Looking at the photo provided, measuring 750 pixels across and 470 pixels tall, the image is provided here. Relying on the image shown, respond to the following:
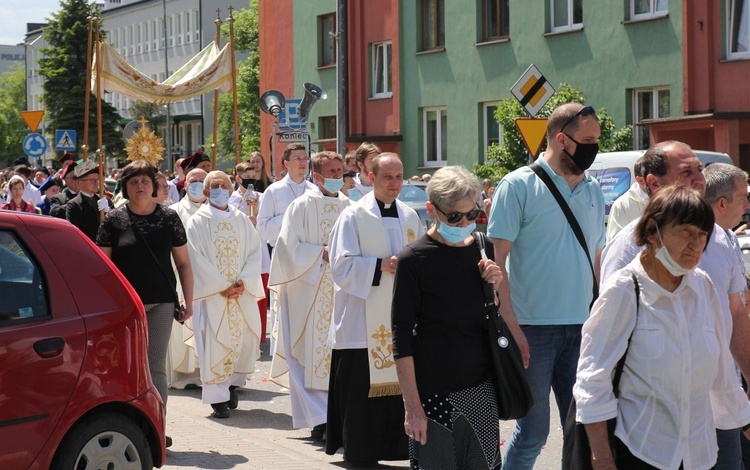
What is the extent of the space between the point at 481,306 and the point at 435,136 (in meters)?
29.8

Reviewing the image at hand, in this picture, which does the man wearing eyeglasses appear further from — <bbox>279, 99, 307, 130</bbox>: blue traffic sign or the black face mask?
<bbox>279, 99, 307, 130</bbox>: blue traffic sign

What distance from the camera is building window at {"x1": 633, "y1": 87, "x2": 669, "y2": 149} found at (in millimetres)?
27188

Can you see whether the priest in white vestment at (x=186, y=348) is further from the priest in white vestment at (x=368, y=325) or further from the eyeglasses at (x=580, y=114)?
the eyeglasses at (x=580, y=114)

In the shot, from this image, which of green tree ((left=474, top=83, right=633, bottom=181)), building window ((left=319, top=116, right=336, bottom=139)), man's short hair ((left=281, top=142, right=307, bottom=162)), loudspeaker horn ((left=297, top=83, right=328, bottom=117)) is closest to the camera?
man's short hair ((left=281, top=142, right=307, bottom=162))

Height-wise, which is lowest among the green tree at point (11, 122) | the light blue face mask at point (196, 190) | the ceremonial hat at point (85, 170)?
the light blue face mask at point (196, 190)

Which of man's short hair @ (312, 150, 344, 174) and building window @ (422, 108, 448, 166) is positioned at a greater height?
building window @ (422, 108, 448, 166)

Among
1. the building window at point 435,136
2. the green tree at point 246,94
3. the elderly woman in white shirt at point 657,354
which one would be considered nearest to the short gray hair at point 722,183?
the elderly woman in white shirt at point 657,354

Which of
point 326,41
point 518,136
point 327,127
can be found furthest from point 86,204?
point 326,41

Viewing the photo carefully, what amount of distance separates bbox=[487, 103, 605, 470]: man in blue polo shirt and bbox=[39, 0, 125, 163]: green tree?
67.3 m

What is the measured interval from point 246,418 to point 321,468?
2.45m

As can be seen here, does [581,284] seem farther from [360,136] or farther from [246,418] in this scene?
[360,136]

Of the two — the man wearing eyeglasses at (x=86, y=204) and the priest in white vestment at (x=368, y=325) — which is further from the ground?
the man wearing eyeglasses at (x=86, y=204)

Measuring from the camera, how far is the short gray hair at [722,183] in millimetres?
6082

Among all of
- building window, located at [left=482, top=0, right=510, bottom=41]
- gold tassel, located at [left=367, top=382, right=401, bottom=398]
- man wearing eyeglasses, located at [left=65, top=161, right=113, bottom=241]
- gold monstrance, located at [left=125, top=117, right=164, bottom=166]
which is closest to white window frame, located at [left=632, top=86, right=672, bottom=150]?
building window, located at [left=482, top=0, right=510, bottom=41]
